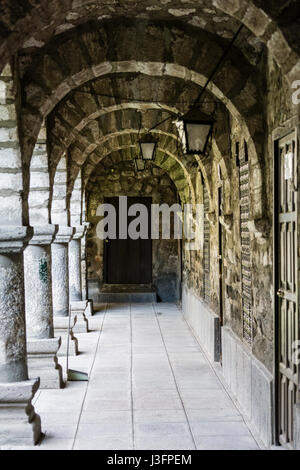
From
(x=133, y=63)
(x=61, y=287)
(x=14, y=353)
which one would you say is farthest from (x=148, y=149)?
(x=14, y=353)

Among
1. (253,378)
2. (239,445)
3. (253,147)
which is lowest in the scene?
(239,445)

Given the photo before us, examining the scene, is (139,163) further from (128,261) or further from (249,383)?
(249,383)

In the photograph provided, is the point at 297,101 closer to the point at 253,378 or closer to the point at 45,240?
the point at 253,378

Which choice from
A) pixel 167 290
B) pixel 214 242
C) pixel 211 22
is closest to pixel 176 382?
pixel 214 242

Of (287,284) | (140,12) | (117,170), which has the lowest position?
(287,284)

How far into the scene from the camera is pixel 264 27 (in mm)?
3285

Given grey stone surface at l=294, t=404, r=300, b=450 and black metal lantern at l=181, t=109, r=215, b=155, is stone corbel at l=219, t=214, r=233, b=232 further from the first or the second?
grey stone surface at l=294, t=404, r=300, b=450

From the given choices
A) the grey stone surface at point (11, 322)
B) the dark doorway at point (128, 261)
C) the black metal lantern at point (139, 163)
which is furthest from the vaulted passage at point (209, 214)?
the dark doorway at point (128, 261)

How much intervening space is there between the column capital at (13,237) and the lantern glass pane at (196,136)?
5.87 ft

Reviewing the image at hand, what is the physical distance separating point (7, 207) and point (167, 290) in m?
9.18

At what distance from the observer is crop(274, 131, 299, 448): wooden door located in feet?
12.0

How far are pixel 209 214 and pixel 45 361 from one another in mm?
3137

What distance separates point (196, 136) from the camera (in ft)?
16.8

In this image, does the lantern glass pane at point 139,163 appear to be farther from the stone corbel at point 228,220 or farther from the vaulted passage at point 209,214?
the stone corbel at point 228,220
